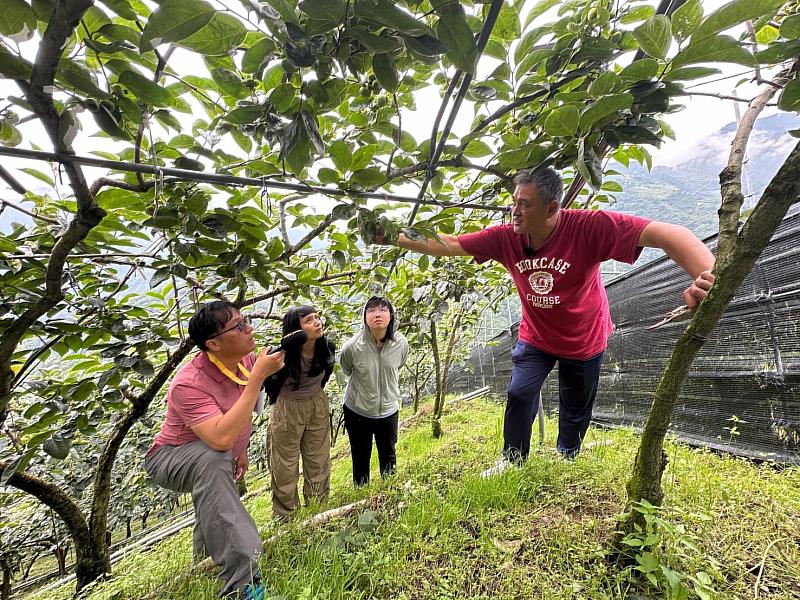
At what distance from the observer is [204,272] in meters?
1.76

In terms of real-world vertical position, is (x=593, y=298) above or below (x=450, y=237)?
below

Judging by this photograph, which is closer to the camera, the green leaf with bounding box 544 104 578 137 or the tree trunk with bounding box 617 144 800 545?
the green leaf with bounding box 544 104 578 137

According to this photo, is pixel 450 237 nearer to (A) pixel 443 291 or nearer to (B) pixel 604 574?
(A) pixel 443 291

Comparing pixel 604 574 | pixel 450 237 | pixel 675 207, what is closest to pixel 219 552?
pixel 604 574

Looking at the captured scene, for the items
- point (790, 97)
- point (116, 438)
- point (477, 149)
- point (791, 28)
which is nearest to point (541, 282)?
point (477, 149)

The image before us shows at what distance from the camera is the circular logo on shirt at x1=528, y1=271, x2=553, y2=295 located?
6.10 feet

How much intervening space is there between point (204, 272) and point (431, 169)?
4.07 feet

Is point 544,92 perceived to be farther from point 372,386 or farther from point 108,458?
point 108,458

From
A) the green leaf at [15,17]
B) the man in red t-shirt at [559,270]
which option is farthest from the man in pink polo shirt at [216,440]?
the green leaf at [15,17]

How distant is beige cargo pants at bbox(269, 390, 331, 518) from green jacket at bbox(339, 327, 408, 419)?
0.26 m

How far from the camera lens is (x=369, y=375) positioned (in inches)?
119

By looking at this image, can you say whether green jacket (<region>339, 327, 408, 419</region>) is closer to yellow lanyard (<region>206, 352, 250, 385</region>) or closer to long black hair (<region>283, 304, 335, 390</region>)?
long black hair (<region>283, 304, 335, 390</region>)

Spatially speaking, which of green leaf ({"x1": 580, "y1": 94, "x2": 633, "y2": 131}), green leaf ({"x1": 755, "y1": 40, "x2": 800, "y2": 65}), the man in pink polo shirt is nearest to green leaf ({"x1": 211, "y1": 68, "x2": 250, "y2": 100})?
green leaf ({"x1": 580, "y1": 94, "x2": 633, "y2": 131})

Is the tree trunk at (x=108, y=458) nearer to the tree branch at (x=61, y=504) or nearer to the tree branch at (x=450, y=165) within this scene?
the tree branch at (x=61, y=504)
